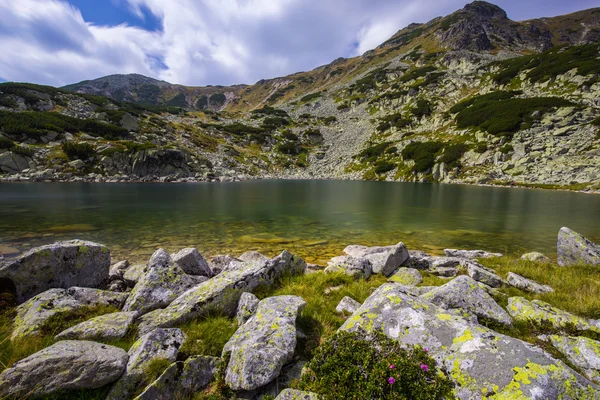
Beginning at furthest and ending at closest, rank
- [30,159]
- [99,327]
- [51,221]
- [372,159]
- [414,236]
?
[372,159] → [30,159] → [51,221] → [414,236] → [99,327]

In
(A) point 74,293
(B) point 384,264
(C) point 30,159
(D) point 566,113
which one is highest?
(D) point 566,113

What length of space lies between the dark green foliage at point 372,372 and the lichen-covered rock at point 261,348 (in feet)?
1.66

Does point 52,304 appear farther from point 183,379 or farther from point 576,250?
point 576,250

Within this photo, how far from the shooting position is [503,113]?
68.7 meters

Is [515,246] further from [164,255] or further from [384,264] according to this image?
[164,255]

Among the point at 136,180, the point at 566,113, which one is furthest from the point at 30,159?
the point at 566,113

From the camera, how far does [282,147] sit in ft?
371

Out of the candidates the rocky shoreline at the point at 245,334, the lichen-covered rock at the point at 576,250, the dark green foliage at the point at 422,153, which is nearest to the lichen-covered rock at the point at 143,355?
the rocky shoreline at the point at 245,334

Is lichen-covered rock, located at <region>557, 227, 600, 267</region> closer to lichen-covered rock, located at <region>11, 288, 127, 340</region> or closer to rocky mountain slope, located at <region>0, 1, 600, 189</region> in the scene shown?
lichen-covered rock, located at <region>11, 288, 127, 340</region>

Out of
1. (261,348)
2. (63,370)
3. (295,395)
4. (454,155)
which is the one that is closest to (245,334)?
(261,348)

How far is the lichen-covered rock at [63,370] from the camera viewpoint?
10.7ft

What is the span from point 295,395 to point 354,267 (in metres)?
5.65

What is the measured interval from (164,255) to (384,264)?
7375 mm

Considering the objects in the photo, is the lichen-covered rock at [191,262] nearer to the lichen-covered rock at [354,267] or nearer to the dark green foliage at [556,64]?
the lichen-covered rock at [354,267]
